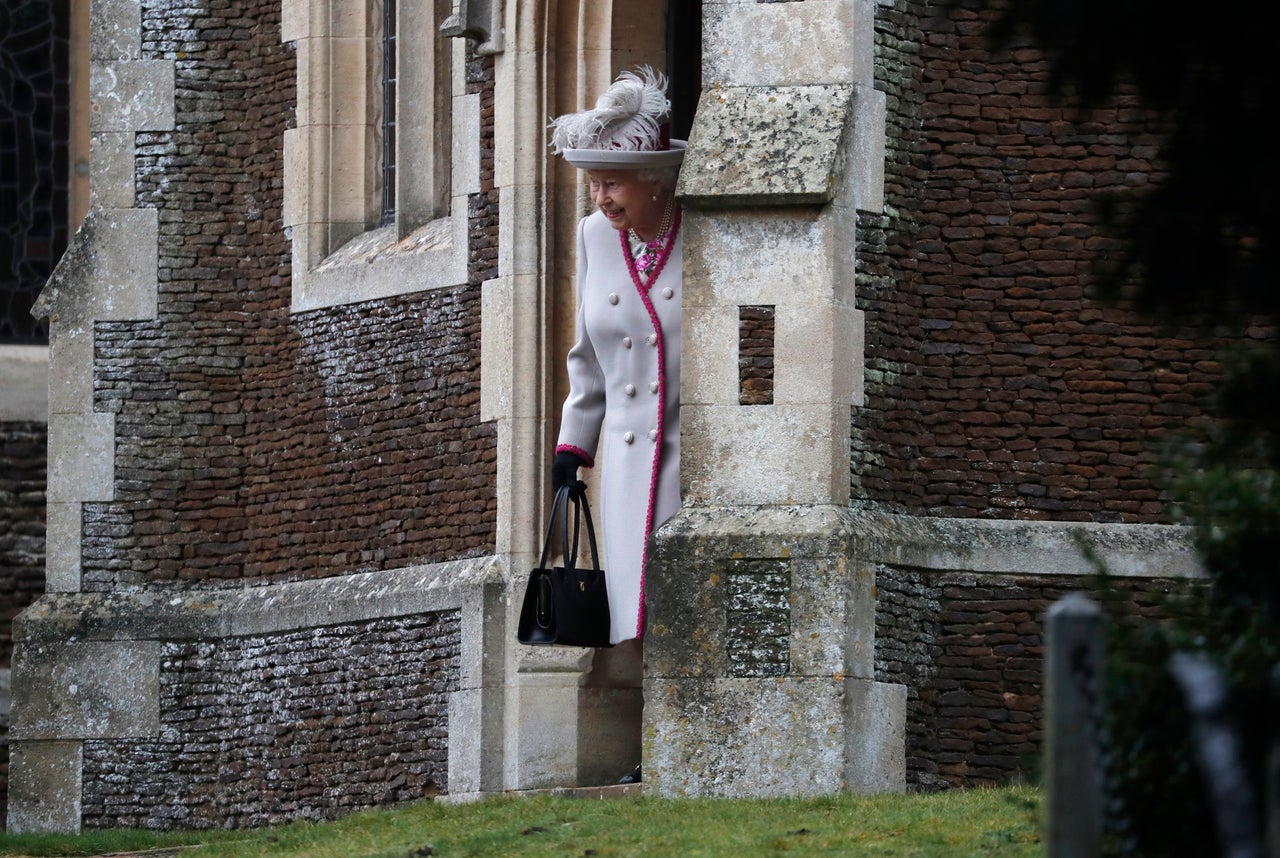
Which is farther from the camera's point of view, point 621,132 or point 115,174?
point 115,174

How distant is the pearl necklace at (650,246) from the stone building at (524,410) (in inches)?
7.4

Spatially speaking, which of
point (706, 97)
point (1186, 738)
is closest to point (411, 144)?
point (706, 97)

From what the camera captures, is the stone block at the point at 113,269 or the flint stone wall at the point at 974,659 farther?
the stone block at the point at 113,269

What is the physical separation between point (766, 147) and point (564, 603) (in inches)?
A: 75.7

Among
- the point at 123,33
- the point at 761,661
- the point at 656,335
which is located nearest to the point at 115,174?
the point at 123,33

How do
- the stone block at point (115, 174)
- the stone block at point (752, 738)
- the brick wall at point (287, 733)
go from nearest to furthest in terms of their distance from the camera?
the stone block at point (752, 738) → the brick wall at point (287, 733) → the stone block at point (115, 174)

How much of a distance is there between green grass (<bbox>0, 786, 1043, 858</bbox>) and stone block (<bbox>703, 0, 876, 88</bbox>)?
9.32 ft

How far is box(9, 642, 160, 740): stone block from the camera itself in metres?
14.6

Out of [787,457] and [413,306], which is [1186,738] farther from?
[413,306]

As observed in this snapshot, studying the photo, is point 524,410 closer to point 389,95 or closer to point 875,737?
point 389,95

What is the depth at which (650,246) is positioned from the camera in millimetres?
10875

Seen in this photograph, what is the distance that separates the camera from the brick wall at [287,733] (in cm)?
1298

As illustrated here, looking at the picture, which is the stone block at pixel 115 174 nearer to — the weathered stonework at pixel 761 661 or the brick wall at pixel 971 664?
the weathered stonework at pixel 761 661

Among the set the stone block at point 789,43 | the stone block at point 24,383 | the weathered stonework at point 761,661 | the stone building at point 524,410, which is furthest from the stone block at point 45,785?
the stone block at point 789,43
